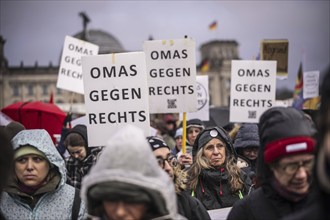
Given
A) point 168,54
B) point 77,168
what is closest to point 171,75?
point 168,54

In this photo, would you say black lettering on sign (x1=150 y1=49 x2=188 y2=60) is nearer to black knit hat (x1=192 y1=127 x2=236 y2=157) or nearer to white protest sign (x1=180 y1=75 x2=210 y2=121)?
black knit hat (x1=192 y1=127 x2=236 y2=157)

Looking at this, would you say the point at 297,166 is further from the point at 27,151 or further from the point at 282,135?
the point at 27,151

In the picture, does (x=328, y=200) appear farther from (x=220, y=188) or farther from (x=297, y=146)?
(x=220, y=188)

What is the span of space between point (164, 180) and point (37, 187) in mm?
1446

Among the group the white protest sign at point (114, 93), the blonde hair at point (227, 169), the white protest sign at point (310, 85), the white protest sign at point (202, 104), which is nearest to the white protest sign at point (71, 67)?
the white protest sign at point (202, 104)

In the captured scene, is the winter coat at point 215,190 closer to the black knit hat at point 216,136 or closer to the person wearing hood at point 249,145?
the black knit hat at point 216,136

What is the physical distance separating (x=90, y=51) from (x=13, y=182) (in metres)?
5.66

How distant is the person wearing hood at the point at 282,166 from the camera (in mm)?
2879

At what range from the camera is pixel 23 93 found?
93.8 m

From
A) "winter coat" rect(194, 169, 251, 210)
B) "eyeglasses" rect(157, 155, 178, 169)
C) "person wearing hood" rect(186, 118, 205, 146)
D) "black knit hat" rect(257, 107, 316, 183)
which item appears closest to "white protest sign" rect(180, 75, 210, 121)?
"person wearing hood" rect(186, 118, 205, 146)

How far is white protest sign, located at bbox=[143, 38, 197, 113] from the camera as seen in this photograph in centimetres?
561

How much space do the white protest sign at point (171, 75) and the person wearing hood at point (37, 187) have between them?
192 cm

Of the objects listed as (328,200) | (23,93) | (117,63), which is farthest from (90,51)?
(23,93)

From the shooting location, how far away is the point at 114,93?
504 centimetres
